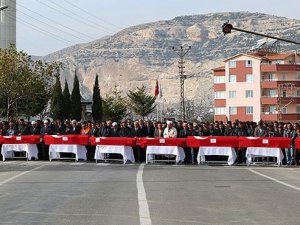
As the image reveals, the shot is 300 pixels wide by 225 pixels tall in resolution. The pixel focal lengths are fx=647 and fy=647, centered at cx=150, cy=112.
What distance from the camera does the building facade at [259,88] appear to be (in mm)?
114688

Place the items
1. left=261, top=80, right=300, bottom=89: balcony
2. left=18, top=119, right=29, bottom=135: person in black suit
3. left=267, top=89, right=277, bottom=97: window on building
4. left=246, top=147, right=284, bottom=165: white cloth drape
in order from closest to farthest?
left=246, top=147, right=284, bottom=165: white cloth drape < left=18, top=119, right=29, bottom=135: person in black suit < left=261, top=80, right=300, bottom=89: balcony < left=267, top=89, right=277, bottom=97: window on building

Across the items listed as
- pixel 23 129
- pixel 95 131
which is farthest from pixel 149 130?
pixel 23 129

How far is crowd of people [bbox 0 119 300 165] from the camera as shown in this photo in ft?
98.4

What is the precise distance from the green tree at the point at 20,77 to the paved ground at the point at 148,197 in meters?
34.9

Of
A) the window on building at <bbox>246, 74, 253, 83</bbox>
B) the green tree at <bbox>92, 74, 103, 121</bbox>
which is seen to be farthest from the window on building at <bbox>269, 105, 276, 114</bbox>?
the green tree at <bbox>92, 74, 103, 121</bbox>

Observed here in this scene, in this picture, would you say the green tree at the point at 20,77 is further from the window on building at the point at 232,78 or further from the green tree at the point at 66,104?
the window on building at the point at 232,78

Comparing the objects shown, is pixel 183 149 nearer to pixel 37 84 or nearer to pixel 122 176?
pixel 122 176

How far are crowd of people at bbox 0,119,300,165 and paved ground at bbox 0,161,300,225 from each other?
6.24 metres

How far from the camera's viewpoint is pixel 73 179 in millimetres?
20641

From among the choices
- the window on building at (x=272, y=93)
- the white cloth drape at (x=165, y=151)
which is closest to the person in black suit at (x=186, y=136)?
the white cloth drape at (x=165, y=151)

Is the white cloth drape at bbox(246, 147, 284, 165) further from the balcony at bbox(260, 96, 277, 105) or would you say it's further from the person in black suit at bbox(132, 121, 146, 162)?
the balcony at bbox(260, 96, 277, 105)

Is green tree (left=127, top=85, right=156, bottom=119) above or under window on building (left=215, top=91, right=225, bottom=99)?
under

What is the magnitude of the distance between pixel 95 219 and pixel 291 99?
105 metres

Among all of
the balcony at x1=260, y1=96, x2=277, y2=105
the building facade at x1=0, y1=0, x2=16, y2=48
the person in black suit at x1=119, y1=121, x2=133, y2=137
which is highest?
the building facade at x1=0, y1=0, x2=16, y2=48
